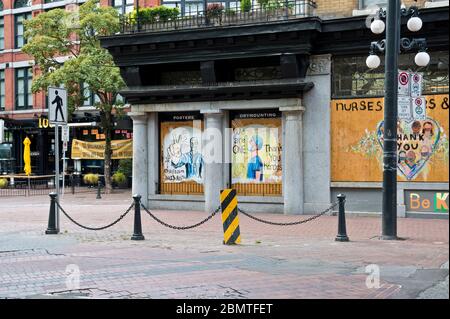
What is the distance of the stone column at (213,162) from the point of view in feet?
60.2

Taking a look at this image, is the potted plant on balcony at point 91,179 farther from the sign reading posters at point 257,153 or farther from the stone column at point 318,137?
the stone column at point 318,137

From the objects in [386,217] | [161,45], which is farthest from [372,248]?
[161,45]

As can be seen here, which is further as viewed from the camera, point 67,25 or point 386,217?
point 67,25

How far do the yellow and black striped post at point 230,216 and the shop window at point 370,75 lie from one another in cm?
686

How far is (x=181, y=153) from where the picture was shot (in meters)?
19.3

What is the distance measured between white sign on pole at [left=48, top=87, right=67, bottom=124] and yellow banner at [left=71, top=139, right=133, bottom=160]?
17.8m

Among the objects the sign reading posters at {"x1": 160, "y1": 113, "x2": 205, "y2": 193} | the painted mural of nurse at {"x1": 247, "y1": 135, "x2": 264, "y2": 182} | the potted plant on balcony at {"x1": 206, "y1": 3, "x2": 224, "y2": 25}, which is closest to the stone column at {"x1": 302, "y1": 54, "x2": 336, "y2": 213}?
the painted mural of nurse at {"x1": 247, "y1": 135, "x2": 264, "y2": 182}

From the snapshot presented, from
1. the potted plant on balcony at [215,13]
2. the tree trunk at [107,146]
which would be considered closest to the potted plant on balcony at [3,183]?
the tree trunk at [107,146]

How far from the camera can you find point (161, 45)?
738 inches

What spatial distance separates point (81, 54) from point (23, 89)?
40.0ft

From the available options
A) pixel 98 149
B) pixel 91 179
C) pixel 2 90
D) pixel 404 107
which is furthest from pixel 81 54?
pixel 404 107

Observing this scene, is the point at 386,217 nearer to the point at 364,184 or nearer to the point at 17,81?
the point at 364,184
